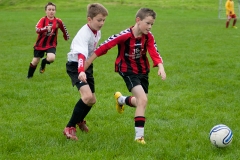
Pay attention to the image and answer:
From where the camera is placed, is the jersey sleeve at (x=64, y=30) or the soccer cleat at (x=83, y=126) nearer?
the soccer cleat at (x=83, y=126)

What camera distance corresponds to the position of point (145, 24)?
554 centimetres

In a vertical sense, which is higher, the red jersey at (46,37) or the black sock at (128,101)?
the red jersey at (46,37)

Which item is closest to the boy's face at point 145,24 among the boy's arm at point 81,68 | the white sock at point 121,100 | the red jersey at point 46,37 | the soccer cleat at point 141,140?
the boy's arm at point 81,68

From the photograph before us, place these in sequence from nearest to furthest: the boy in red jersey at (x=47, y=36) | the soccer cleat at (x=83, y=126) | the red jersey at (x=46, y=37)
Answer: the soccer cleat at (x=83, y=126) < the boy in red jersey at (x=47, y=36) < the red jersey at (x=46, y=37)

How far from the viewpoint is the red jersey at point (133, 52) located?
5704 mm

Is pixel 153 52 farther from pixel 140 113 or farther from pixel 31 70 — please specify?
pixel 31 70

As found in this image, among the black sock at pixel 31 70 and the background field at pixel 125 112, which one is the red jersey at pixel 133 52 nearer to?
the background field at pixel 125 112

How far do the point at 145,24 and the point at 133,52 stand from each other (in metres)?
0.46

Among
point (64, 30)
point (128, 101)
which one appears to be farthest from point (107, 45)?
point (64, 30)

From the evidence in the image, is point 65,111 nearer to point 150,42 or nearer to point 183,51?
point 150,42

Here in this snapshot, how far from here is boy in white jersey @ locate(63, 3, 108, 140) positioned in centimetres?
552

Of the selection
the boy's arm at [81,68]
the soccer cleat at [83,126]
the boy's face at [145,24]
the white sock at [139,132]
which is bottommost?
the soccer cleat at [83,126]

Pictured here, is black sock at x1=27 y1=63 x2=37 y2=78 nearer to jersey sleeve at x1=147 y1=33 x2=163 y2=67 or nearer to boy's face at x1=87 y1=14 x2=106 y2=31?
boy's face at x1=87 y1=14 x2=106 y2=31

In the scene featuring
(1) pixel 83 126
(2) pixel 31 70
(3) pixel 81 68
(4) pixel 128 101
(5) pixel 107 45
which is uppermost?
(5) pixel 107 45
